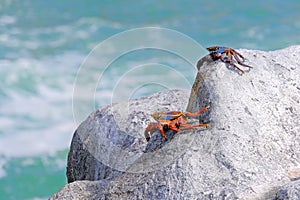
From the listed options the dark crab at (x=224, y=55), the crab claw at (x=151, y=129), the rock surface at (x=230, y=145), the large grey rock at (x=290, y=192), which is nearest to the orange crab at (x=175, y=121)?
the rock surface at (x=230, y=145)

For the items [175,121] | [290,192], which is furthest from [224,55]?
[290,192]

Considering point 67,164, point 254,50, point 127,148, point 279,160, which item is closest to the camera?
point 279,160

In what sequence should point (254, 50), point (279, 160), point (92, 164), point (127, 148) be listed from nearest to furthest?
point (279, 160), point (254, 50), point (127, 148), point (92, 164)

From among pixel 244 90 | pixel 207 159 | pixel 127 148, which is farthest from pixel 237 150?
pixel 127 148

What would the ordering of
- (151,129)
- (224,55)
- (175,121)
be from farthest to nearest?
1. (151,129)
2. (224,55)
3. (175,121)

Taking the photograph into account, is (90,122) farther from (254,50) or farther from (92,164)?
(254,50)

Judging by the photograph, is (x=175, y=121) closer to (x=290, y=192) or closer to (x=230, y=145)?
(x=230, y=145)

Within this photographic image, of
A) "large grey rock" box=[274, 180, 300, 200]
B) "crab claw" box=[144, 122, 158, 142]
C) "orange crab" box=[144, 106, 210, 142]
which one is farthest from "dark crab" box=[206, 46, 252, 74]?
"large grey rock" box=[274, 180, 300, 200]

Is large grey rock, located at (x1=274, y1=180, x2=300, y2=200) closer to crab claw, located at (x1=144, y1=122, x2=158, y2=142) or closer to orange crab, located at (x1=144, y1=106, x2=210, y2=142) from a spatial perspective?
orange crab, located at (x1=144, y1=106, x2=210, y2=142)

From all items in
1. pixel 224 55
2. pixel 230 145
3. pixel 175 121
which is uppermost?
pixel 224 55
